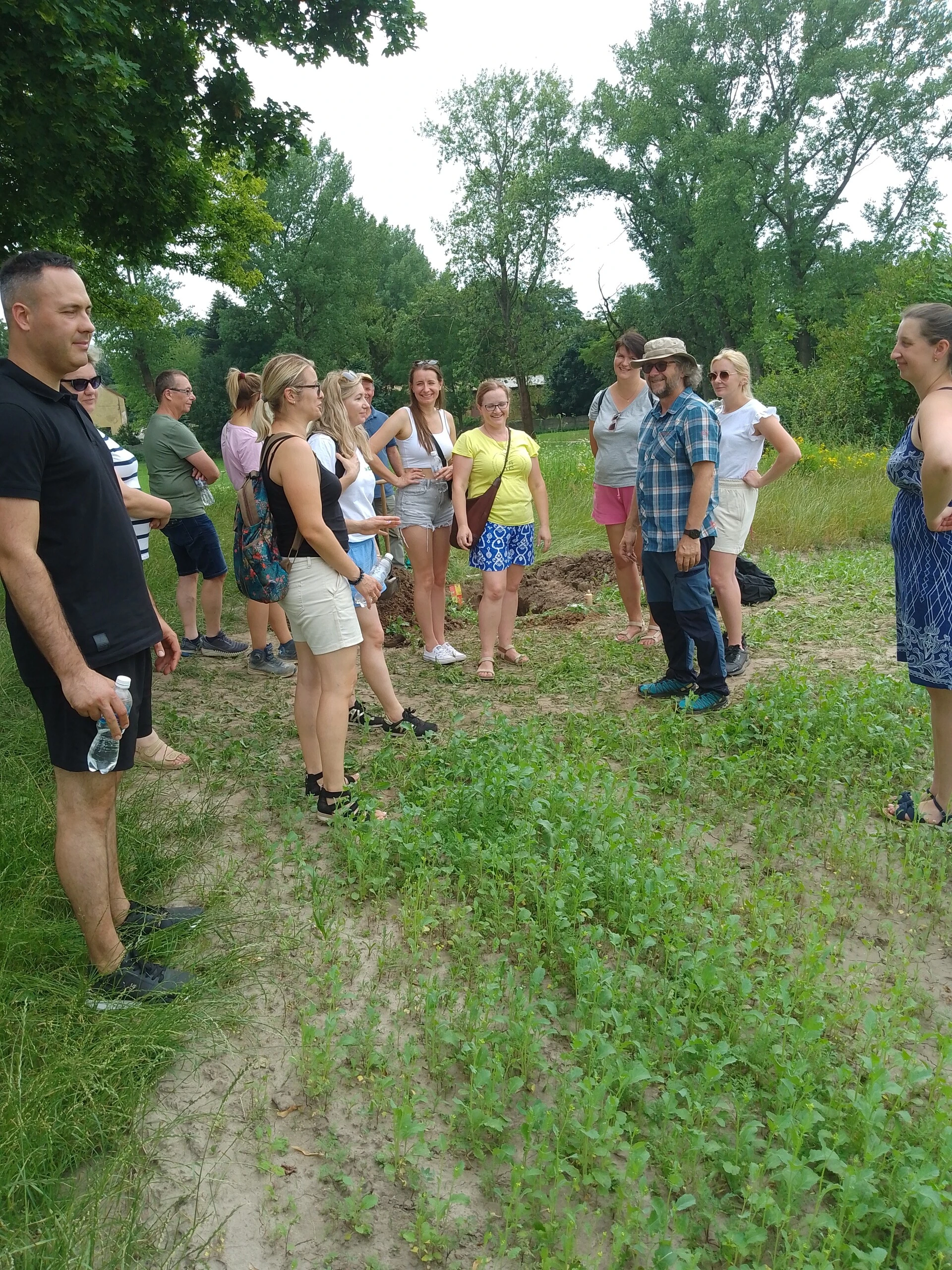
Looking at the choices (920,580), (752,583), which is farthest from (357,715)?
(752,583)

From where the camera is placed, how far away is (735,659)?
643 cm

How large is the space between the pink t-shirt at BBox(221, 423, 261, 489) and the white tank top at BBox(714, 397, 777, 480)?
3325mm

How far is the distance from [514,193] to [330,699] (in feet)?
134

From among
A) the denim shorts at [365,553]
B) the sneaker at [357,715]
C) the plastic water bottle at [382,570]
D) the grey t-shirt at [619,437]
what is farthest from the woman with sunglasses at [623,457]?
the sneaker at [357,715]

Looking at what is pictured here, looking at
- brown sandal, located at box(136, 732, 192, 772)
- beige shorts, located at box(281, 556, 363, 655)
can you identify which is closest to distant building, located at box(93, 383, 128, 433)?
brown sandal, located at box(136, 732, 192, 772)

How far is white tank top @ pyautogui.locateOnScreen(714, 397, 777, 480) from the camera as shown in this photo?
20.0 feet

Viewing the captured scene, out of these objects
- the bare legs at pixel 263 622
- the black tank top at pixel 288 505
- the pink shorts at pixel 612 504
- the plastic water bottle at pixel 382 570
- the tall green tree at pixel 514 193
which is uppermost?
the tall green tree at pixel 514 193

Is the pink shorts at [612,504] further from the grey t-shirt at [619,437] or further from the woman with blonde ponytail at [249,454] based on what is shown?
the woman with blonde ponytail at [249,454]

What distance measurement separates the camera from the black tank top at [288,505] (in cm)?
394

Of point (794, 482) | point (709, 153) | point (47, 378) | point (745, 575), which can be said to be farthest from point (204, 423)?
point (47, 378)

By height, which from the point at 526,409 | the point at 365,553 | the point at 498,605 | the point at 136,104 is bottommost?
the point at 498,605

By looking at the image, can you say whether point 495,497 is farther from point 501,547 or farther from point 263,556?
point 263,556

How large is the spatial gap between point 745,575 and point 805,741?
113 inches

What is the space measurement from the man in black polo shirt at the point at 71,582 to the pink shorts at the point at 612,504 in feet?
15.9
